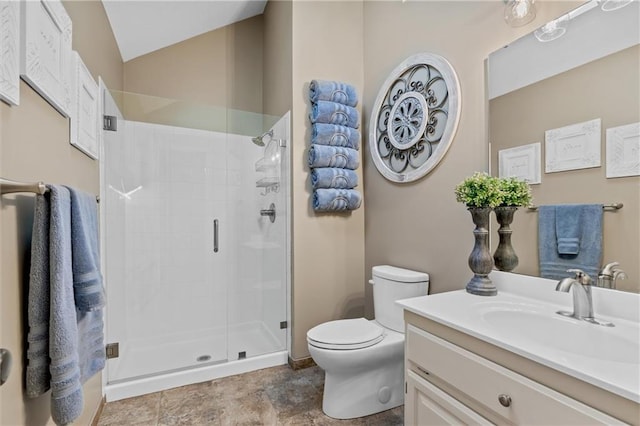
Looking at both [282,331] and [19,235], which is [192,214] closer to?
[282,331]

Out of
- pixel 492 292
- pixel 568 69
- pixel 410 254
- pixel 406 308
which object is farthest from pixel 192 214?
pixel 568 69

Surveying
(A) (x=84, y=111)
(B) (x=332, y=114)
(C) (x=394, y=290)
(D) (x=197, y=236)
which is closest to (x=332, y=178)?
(B) (x=332, y=114)

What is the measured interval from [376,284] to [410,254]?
0.29 metres

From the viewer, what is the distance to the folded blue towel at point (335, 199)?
2.27 m

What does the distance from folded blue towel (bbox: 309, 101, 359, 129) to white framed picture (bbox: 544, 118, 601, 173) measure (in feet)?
4.24

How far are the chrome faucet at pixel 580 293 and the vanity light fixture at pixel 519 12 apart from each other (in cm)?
111

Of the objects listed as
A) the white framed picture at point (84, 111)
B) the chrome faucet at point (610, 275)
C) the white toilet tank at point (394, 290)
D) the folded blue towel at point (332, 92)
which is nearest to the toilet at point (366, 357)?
the white toilet tank at point (394, 290)

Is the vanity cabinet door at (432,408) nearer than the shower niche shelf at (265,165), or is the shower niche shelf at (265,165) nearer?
the vanity cabinet door at (432,408)

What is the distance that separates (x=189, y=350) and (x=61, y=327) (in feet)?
5.69

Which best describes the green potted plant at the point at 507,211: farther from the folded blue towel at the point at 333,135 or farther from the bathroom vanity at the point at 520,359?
the folded blue towel at the point at 333,135

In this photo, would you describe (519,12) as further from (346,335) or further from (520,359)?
(346,335)

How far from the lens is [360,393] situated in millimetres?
1741

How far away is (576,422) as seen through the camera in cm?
76

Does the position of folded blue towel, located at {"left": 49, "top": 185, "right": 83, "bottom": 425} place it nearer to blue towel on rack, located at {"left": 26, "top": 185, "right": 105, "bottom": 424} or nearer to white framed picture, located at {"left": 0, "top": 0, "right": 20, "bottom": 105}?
blue towel on rack, located at {"left": 26, "top": 185, "right": 105, "bottom": 424}
